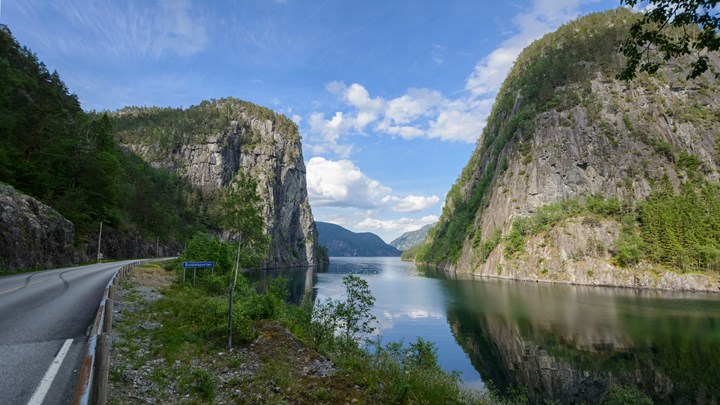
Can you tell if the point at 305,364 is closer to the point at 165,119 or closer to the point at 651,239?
the point at 651,239

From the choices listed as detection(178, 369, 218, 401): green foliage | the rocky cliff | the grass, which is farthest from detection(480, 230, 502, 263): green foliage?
detection(178, 369, 218, 401): green foliage

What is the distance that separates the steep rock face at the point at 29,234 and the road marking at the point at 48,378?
78.8ft

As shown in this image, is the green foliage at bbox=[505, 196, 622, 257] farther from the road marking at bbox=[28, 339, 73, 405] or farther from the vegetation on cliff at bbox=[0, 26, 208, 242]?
the road marking at bbox=[28, 339, 73, 405]

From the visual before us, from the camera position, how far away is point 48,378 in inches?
306

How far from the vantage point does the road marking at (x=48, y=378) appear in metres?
6.86

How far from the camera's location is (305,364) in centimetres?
1193

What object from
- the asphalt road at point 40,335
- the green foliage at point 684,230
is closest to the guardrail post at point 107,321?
the asphalt road at point 40,335

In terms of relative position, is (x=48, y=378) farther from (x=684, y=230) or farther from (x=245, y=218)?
(x=684, y=230)

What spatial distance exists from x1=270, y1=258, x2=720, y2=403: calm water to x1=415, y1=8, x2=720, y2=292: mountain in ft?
96.6

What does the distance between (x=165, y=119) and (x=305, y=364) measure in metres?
214

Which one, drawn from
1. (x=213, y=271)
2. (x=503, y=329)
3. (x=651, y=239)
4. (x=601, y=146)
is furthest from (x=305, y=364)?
(x=601, y=146)

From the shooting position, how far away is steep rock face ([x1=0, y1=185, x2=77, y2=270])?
26516mm

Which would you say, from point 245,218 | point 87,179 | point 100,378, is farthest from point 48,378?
point 87,179

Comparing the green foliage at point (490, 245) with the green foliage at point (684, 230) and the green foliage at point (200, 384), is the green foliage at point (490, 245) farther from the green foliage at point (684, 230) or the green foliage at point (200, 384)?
the green foliage at point (200, 384)
